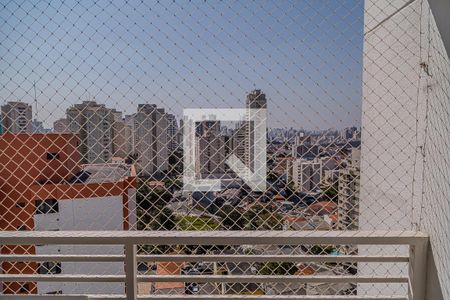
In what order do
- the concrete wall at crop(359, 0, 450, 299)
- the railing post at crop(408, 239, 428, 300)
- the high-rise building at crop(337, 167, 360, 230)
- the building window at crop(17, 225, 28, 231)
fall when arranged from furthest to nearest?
the high-rise building at crop(337, 167, 360, 230) < the building window at crop(17, 225, 28, 231) < the railing post at crop(408, 239, 428, 300) < the concrete wall at crop(359, 0, 450, 299)

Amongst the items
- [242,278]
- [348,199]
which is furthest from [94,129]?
[348,199]

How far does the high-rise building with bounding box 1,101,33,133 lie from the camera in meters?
1.54

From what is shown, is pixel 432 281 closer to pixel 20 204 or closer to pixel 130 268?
pixel 130 268

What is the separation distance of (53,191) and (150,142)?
22.2 inches

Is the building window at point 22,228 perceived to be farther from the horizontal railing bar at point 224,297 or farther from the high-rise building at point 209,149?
the high-rise building at point 209,149

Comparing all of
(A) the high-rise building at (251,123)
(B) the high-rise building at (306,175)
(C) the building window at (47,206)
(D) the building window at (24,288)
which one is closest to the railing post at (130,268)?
(C) the building window at (47,206)

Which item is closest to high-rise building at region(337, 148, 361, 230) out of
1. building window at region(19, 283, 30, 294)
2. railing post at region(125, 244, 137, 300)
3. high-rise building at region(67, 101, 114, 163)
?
railing post at region(125, 244, 137, 300)

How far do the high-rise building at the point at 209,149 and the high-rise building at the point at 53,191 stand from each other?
0.35 m

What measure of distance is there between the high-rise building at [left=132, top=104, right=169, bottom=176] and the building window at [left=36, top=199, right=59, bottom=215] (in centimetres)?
48

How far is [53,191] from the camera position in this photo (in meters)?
1.59

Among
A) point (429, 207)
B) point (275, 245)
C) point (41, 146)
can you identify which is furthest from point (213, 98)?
point (429, 207)

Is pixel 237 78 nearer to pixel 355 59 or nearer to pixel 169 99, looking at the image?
pixel 169 99

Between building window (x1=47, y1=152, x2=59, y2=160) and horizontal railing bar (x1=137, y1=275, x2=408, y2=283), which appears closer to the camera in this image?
horizontal railing bar (x1=137, y1=275, x2=408, y2=283)

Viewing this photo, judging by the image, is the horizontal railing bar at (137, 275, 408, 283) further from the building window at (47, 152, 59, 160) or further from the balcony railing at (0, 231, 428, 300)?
the building window at (47, 152, 59, 160)
